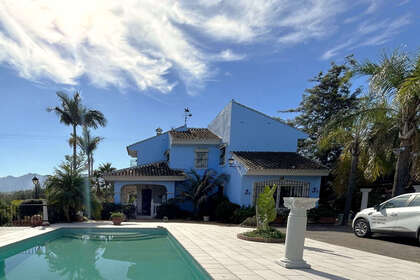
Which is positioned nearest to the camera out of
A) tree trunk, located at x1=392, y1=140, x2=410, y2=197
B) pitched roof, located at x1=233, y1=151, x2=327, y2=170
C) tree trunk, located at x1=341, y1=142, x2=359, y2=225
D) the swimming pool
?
the swimming pool

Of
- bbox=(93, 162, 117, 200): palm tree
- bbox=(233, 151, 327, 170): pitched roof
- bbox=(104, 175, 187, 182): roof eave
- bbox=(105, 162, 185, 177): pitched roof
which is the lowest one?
bbox=(93, 162, 117, 200): palm tree

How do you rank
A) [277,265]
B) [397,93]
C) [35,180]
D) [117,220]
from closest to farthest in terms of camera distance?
[277,265], [397,93], [117,220], [35,180]

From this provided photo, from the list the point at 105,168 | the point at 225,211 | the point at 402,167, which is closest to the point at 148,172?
the point at 225,211

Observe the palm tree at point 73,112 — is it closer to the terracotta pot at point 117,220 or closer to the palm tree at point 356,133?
the terracotta pot at point 117,220

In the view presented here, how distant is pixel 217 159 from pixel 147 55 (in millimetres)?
9436

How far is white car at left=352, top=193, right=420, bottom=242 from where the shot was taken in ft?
23.9

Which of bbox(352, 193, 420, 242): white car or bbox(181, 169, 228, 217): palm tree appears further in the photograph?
bbox(181, 169, 228, 217): palm tree

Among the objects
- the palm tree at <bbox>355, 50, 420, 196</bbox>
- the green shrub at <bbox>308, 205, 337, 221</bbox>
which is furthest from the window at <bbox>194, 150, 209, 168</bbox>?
the palm tree at <bbox>355, 50, 420, 196</bbox>

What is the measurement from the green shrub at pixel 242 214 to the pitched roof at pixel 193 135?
5.79 meters

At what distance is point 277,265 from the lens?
491cm

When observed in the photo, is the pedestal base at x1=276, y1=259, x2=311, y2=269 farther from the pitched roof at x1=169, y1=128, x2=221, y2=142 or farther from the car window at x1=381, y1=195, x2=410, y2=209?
the pitched roof at x1=169, y1=128, x2=221, y2=142

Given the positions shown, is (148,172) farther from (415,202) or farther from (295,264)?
(415,202)

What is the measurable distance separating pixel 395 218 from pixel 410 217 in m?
0.44

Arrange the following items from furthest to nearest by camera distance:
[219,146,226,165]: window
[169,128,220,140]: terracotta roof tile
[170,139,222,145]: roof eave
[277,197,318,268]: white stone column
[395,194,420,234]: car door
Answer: [169,128,220,140]: terracotta roof tile → [219,146,226,165]: window → [170,139,222,145]: roof eave → [395,194,420,234]: car door → [277,197,318,268]: white stone column
